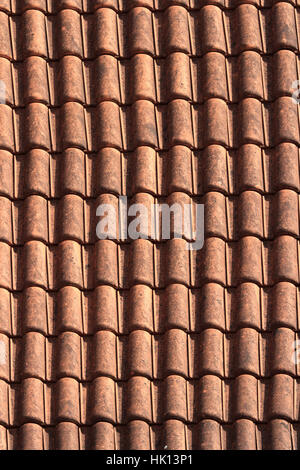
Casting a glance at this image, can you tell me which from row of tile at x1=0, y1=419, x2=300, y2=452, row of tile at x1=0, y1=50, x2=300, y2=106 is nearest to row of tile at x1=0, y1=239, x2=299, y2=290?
row of tile at x1=0, y1=419, x2=300, y2=452

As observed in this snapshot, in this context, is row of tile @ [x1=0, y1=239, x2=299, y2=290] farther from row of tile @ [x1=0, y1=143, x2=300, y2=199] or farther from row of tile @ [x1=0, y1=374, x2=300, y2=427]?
row of tile @ [x1=0, y1=374, x2=300, y2=427]

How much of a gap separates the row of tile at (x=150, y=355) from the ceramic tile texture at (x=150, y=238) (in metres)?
0.01

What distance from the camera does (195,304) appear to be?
841 centimetres

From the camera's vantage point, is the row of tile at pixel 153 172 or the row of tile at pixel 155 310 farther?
the row of tile at pixel 153 172

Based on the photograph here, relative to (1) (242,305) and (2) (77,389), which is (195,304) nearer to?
(1) (242,305)

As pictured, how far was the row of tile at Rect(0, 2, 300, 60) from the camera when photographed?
357 inches

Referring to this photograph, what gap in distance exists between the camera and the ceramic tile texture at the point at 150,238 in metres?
8.10

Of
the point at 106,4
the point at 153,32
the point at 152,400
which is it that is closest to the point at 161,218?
the point at 152,400

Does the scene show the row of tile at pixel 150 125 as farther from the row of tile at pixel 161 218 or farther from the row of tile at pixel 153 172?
the row of tile at pixel 161 218

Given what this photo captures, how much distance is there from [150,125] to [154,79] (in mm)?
400

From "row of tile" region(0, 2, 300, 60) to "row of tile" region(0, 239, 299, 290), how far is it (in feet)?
4.95

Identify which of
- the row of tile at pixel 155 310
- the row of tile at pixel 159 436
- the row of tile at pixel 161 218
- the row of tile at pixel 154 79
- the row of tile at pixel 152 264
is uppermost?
the row of tile at pixel 154 79

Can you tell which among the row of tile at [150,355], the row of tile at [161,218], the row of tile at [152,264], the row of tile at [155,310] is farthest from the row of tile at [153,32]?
the row of tile at [150,355]
